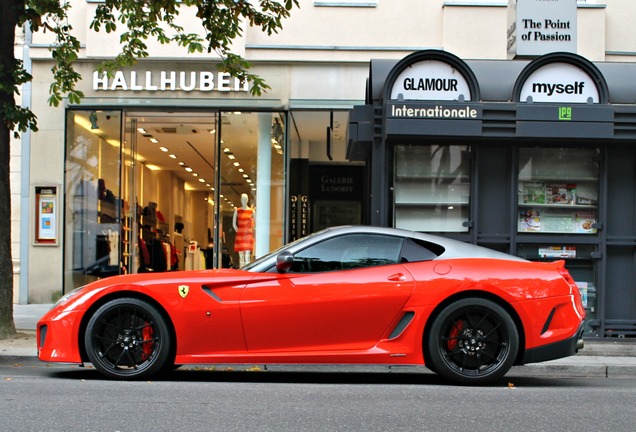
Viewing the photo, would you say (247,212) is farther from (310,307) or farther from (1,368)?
(310,307)

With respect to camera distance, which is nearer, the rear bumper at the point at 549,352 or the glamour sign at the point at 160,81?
the rear bumper at the point at 549,352

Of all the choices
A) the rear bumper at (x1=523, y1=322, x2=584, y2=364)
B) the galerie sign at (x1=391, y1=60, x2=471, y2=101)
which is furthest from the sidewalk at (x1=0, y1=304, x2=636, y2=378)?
the galerie sign at (x1=391, y1=60, x2=471, y2=101)

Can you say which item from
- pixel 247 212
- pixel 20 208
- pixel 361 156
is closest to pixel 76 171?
pixel 20 208

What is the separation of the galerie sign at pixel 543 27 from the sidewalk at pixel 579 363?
13.4 feet

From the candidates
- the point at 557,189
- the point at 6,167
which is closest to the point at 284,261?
the point at 557,189

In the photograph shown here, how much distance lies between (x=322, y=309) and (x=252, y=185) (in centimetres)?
917

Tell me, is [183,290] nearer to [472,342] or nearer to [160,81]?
[472,342]

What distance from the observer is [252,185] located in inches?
625

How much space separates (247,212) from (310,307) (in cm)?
902

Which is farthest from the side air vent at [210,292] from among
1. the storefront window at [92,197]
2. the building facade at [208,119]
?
the storefront window at [92,197]

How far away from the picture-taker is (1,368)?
26.7 ft

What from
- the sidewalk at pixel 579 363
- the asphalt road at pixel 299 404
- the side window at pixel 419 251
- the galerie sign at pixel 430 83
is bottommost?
the sidewalk at pixel 579 363

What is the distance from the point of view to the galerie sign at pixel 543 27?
38.0ft

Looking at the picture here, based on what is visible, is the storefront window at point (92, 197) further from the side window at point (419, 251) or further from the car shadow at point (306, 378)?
the side window at point (419, 251)
